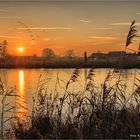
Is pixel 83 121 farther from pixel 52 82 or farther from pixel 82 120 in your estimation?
pixel 52 82

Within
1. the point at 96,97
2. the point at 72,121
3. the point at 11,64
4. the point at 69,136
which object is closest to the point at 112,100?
the point at 96,97

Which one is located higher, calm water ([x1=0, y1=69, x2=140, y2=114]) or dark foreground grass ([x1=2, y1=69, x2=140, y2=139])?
calm water ([x1=0, y1=69, x2=140, y2=114])

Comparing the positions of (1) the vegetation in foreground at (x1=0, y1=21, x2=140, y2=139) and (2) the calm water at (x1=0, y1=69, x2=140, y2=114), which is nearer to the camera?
(1) the vegetation in foreground at (x1=0, y1=21, x2=140, y2=139)

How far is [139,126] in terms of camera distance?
5895 millimetres

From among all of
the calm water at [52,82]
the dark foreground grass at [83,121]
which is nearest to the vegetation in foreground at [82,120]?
the dark foreground grass at [83,121]

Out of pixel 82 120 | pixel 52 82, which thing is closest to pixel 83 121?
pixel 82 120

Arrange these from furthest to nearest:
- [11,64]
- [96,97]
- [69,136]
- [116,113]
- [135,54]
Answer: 1. [11,64]
2. [135,54]
3. [96,97]
4. [116,113]
5. [69,136]

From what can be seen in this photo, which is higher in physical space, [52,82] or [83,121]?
[52,82]

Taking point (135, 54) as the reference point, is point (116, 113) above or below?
below

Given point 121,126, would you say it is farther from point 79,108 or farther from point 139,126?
point 79,108

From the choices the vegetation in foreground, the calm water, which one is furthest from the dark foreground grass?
the calm water

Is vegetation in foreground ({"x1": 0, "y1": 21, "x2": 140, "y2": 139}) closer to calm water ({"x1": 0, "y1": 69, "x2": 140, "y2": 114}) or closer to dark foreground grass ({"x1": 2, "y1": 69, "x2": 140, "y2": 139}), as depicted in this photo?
dark foreground grass ({"x1": 2, "y1": 69, "x2": 140, "y2": 139})

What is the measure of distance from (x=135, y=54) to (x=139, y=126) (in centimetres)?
238

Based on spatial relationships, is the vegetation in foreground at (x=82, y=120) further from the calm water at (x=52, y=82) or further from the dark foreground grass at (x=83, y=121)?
the calm water at (x=52, y=82)
